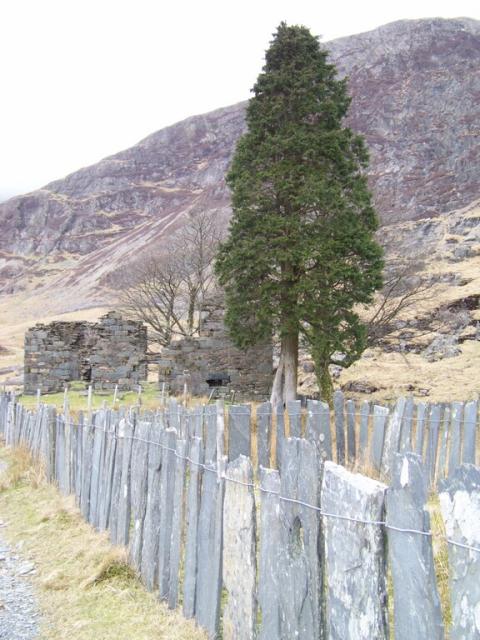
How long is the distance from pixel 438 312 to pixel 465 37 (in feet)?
330

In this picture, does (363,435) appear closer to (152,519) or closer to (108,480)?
(108,480)

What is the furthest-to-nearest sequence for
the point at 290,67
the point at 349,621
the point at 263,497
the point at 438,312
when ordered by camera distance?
the point at 438,312
the point at 290,67
the point at 263,497
the point at 349,621

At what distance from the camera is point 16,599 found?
533 cm

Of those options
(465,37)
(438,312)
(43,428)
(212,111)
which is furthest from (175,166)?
(43,428)

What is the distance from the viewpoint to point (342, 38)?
131m

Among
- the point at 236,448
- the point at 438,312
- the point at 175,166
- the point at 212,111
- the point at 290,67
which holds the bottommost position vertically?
the point at 236,448

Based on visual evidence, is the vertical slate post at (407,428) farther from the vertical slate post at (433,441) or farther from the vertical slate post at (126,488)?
the vertical slate post at (126,488)

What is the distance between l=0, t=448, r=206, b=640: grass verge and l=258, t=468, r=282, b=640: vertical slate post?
2.58 ft

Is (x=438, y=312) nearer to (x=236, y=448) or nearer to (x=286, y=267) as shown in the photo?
(x=286, y=267)

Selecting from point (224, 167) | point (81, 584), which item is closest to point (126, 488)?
point (81, 584)

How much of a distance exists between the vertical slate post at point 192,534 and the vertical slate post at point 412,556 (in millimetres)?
2058

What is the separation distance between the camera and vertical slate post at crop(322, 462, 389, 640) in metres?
2.88

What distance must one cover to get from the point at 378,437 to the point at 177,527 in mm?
4799

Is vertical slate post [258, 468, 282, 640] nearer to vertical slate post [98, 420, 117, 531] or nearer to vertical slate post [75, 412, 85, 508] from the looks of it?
vertical slate post [98, 420, 117, 531]
